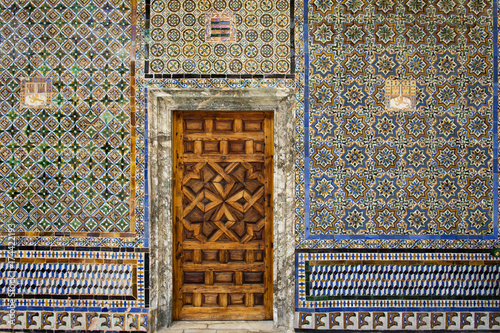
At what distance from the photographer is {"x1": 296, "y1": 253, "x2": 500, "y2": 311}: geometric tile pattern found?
252 centimetres

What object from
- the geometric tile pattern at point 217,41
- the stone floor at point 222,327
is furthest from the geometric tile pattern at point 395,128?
the stone floor at point 222,327

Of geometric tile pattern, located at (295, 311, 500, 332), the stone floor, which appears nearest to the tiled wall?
geometric tile pattern, located at (295, 311, 500, 332)

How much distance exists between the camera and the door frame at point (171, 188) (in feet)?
8.27

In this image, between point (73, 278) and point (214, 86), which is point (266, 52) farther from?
point (73, 278)

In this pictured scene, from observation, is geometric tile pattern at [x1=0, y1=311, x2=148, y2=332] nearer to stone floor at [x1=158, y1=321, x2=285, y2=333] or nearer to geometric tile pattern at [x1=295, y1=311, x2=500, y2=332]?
stone floor at [x1=158, y1=321, x2=285, y2=333]

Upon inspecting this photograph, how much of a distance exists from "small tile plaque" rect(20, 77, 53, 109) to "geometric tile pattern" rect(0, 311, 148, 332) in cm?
176

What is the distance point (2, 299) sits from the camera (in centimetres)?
254

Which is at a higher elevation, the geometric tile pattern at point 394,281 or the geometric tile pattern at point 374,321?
the geometric tile pattern at point 394,281

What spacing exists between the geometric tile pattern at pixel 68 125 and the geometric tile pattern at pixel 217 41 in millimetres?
270

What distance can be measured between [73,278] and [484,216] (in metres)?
3.55

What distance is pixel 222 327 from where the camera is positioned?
2.58 meters

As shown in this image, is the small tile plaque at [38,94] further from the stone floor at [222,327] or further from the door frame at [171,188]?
the stone floor at [222,327]

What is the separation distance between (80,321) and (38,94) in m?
1.96

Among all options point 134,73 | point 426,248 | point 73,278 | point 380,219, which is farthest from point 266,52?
point 73,278
